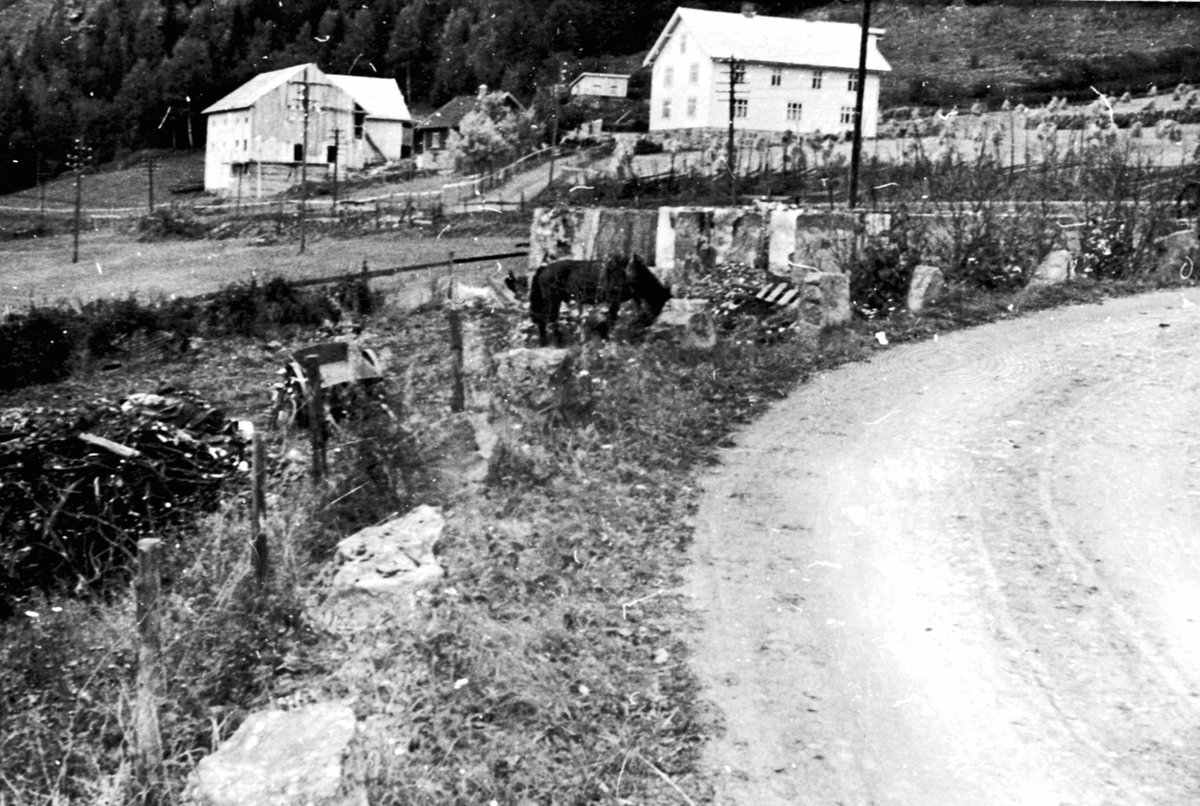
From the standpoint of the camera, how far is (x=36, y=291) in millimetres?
29594

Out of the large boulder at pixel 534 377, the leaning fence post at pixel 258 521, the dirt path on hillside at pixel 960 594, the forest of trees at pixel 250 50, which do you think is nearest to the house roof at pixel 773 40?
the forest of trees at pixel 250 50

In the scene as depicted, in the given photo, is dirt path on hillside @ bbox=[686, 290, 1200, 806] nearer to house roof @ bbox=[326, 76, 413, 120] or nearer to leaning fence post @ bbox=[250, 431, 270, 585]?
leaning fence post @ bbox=[250, 431, 270, 585]

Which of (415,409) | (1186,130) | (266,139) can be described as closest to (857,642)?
(415,409)

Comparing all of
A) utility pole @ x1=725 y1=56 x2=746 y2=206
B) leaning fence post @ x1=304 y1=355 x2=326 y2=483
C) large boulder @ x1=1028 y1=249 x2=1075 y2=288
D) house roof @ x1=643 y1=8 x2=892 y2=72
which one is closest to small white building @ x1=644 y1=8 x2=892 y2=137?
house roof @ x1=643 y1=8 x2=892 y2=72

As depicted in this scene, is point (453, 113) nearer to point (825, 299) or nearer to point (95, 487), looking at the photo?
point (825, 299)

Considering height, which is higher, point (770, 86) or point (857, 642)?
point (770, 86)

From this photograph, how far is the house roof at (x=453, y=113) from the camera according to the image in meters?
66.9

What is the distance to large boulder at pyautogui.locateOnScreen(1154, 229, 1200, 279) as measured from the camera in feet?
56.0

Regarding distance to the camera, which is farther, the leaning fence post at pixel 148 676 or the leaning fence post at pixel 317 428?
the leaning fence post at pixel 317 428

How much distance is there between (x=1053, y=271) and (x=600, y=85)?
57.8 m

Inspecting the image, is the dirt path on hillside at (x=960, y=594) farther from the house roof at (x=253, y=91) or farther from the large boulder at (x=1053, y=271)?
the house roof at (x=253, y=91)

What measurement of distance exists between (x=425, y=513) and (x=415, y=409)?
136 inches

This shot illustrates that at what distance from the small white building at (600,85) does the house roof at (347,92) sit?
Result: 9938 mm

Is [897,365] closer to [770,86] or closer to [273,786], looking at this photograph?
[273,786]
